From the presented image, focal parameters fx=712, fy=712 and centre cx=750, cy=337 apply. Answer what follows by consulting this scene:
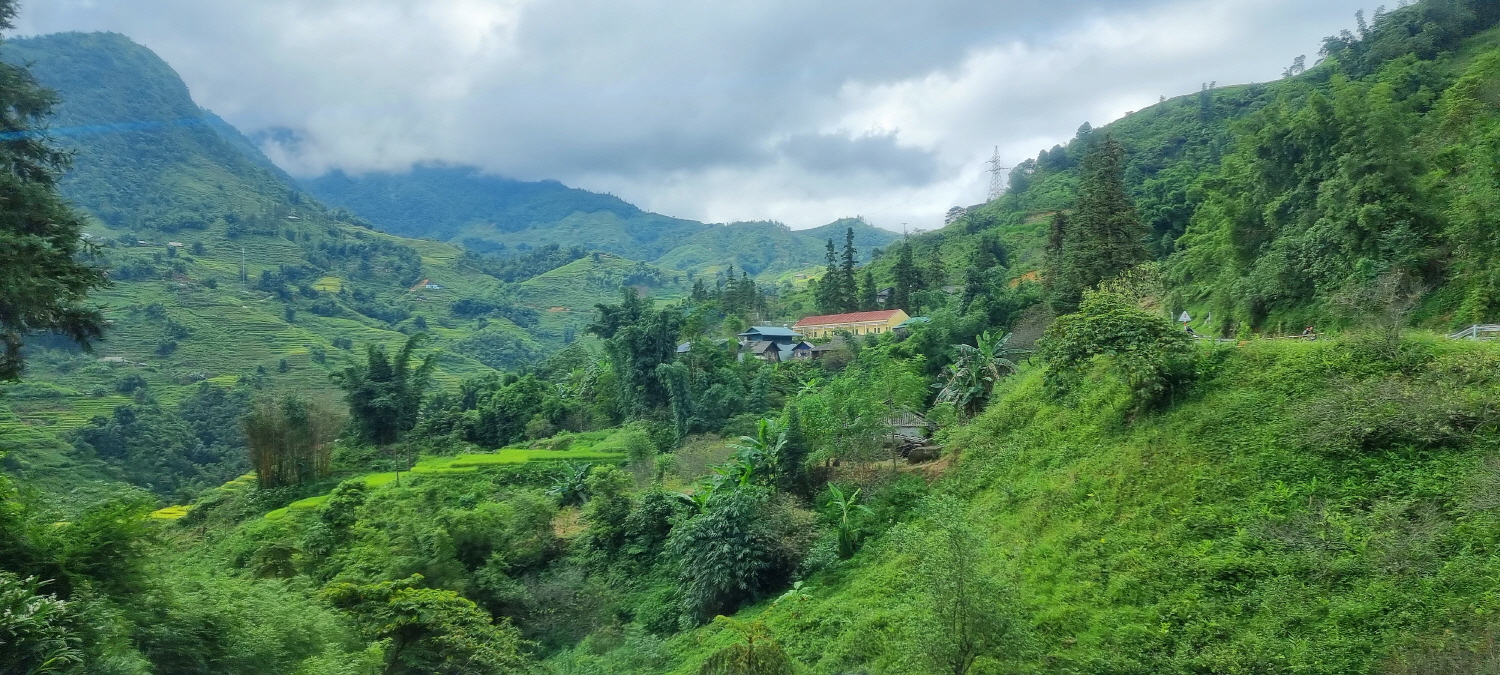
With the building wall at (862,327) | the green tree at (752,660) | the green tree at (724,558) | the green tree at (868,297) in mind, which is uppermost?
the green tree at (868,297)

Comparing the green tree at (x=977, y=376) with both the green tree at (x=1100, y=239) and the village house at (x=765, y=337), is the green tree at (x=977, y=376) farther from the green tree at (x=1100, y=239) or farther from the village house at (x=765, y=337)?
the village house at (x=765, y=337)

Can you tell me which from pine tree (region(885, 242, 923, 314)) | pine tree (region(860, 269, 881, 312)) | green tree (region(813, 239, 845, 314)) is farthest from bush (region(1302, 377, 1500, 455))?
green tree (region(813, 239, 845, 314))

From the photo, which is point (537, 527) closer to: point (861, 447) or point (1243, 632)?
point (861, 447)

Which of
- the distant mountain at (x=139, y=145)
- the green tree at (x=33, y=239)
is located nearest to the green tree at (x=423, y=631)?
the green tree at (x=33, y=239)

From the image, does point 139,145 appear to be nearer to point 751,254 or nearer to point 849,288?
point 849,288

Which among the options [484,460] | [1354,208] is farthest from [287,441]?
[1354,208]

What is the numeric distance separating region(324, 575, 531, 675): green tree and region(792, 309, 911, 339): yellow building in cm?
3621

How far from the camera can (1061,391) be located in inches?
652

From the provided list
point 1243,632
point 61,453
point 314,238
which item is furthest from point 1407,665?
point 314,238

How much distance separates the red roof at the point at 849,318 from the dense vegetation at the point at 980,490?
10.7 meters

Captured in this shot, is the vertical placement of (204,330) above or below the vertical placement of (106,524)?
above

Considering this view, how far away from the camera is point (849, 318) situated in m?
50.9

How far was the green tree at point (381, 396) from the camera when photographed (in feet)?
119

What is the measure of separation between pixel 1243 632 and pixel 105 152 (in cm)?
14166
